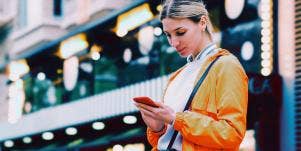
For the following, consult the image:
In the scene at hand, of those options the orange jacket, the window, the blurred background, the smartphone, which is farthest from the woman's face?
the window

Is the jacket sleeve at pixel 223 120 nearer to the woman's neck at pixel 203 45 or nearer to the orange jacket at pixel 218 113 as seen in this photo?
the orange jacket at pixel 218 113

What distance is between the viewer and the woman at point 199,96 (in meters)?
2.18

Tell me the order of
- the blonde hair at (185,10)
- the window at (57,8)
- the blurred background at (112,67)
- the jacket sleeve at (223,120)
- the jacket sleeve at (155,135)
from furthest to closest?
1. the window at (57,8)
2. the blurred background at (112,67)
3. the jacket sleeve at (155,135)
4. the blonde hair at (185,10)
5. the jacket sleeve at (223,120)

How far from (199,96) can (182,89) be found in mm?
138

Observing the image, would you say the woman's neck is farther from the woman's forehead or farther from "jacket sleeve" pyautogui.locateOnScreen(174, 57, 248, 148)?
"jacket sleeve" pyautogui.locateOnScreen(174, 57, 248, 148)

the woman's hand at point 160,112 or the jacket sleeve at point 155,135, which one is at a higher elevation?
the woman's hand at point 160,112

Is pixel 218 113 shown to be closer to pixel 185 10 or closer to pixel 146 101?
pixel 146 101

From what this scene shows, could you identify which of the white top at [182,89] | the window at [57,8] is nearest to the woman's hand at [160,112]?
the white top at [182,89]

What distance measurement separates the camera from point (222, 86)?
2.21 meters

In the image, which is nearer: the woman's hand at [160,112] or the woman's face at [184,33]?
the woman's hand at [160,112]

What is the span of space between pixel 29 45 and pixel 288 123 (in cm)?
1179

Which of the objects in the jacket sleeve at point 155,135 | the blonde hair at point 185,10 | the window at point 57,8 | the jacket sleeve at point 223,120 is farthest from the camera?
the window at point 57,8

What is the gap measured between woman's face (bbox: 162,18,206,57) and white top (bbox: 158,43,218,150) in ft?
0.17

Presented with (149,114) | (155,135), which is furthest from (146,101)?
(155,135)
